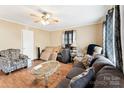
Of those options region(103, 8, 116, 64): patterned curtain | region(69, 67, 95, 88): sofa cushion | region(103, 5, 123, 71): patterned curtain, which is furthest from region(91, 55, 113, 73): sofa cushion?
region(69, 67, 95, 88): sofa cushion

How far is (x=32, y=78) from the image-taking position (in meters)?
2.70

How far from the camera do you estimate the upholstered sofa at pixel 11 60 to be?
124 inches

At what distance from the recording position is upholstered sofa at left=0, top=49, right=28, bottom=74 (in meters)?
3.15

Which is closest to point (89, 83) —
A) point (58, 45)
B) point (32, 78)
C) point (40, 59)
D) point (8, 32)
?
point (32, 78)

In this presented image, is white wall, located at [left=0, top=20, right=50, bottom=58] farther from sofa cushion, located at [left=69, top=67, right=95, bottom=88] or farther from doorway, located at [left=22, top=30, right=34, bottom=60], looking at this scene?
sofa cushion, located at [left=69, top=67, right=95, bottom=88]

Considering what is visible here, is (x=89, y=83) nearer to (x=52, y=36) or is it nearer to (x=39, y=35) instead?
(x=52, y=36)

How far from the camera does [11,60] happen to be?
3426 millimetres

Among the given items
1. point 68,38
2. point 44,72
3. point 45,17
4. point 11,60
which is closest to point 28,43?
point 11,60

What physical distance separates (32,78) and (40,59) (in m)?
0.74

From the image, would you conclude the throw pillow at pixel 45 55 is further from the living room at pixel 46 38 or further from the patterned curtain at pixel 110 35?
the patterned curtain at pixel 110 35

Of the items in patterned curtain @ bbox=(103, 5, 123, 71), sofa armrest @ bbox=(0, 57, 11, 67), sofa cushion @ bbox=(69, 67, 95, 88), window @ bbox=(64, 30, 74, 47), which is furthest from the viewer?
window @ bbox=(64, 30, 74, 47)

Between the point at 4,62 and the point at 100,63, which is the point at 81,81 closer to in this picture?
the point at 100,63

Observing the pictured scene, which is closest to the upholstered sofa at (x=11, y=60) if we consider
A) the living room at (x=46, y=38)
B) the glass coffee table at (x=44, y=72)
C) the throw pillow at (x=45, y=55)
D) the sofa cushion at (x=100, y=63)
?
the living room at (x=46, y=38)

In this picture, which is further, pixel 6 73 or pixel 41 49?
pixel 41 49
